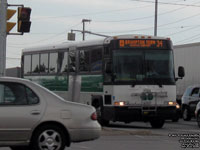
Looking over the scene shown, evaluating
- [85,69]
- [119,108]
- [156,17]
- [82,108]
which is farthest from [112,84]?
[156,17]

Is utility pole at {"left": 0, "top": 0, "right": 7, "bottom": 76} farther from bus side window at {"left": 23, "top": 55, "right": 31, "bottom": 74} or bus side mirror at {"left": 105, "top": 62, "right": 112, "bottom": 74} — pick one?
bus side window at {"left": 23, "top": 55, "right": 31, "bottom": 74}

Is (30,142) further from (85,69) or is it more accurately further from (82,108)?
(85,69)

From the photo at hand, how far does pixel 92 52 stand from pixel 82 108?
11.9 metres

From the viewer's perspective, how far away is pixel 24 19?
57.8ft

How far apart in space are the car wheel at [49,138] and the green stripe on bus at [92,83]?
1104 centimetres

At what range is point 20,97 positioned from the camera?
12.1 m

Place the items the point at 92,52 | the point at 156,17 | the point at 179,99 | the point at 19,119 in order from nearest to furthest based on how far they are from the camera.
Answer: the point at 19,119, the point at 92,52, the point at 179,99, the point at 156,17

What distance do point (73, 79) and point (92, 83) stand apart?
1.90 meters

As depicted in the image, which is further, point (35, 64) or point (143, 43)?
point (35, 64)

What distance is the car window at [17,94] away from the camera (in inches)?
471

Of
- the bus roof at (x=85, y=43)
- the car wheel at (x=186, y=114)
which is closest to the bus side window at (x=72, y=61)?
the bus roof at (x=85, y=43)

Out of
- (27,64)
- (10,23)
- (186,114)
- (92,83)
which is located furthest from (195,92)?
(10,23)

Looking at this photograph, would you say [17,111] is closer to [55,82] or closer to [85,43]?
[85,43]

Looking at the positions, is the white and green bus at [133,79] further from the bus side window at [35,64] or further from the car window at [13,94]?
the car window at [13,94]
